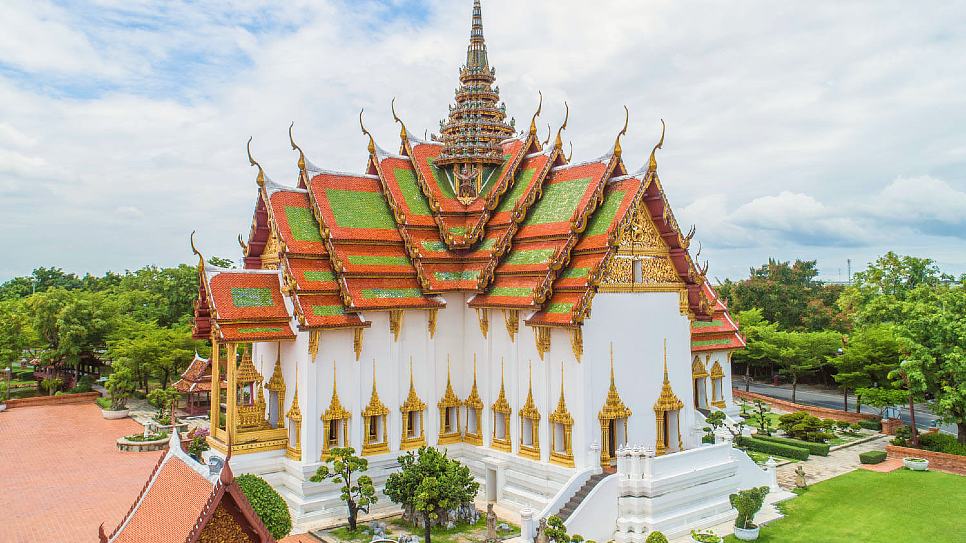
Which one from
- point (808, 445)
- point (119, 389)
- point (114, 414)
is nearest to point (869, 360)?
point (808, 445)

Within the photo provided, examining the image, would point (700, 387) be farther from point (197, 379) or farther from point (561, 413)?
point (197, 379)

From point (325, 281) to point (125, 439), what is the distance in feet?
46.4

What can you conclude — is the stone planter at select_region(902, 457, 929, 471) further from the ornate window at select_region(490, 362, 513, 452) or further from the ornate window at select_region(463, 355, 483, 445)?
the ornate window at select_region(463, 355, 483, 445)

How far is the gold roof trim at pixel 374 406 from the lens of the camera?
17844 mm

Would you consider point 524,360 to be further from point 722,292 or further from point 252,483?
point 722,292

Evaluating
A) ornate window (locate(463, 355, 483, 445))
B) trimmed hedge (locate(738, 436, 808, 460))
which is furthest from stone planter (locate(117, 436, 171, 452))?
trimmed hedge (locate(738, 436, 808, 460))

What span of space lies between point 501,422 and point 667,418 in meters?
4.32

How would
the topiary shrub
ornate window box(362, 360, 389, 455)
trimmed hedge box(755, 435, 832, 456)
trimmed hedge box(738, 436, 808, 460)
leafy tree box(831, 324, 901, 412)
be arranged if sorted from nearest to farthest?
the topiary shrub
ornate window box(362, 360, 389, 455)
trimmed hedge box(738, 436, 808, 460)
trimmed hedge box(755, 435, 832, 456)
leafy tree box(831, 324, 901, 412)

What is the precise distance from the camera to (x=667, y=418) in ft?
58.2

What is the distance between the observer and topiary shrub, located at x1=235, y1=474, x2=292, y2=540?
13.1m

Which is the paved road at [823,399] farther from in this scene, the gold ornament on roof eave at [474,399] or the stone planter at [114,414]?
the stone planter at [114,414]

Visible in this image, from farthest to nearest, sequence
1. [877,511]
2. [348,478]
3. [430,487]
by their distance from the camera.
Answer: [877,511], [348,478], [430,487]

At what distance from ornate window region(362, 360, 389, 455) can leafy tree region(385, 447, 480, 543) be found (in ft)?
4.78

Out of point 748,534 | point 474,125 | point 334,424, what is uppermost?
point 474,125
